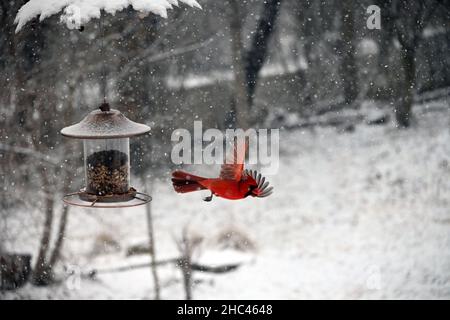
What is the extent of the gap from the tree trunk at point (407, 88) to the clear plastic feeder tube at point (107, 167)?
3.46 metres

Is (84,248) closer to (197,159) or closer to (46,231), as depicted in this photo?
(46,231)

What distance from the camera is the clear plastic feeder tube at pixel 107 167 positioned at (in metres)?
2.99

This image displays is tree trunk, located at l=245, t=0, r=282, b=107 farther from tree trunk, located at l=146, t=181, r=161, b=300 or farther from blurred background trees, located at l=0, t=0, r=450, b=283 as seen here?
tree trunk, located at l=146, t=181, r=161, b=300

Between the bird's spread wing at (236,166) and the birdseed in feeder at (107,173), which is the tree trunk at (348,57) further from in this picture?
the birdseed in feeder at (107,173)

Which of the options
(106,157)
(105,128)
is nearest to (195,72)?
(106,157)

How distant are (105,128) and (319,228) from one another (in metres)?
3.51

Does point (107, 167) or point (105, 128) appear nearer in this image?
point (105, 128)

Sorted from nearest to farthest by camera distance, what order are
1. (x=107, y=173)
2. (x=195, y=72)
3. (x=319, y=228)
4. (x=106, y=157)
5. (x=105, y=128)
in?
(x=105, y=128) → (x=107, y=173) → (x=106, y=157) → (x=195, y=72) → (x=319, y=228)

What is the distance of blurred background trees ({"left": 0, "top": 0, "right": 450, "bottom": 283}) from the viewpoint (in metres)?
5.41

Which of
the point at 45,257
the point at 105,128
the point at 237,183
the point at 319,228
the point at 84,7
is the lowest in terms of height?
the point at 45,257

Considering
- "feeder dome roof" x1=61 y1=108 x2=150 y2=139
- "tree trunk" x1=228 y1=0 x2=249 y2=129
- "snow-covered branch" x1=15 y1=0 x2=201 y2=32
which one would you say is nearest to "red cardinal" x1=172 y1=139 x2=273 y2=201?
"feeder dome roof" x1=61 y1=108 x2=150 y2=139

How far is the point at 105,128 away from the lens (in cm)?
273

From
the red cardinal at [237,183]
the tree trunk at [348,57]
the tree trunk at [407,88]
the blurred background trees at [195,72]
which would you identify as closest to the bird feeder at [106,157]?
the red cardinal at [237,183]

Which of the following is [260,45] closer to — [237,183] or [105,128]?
[237,183]
